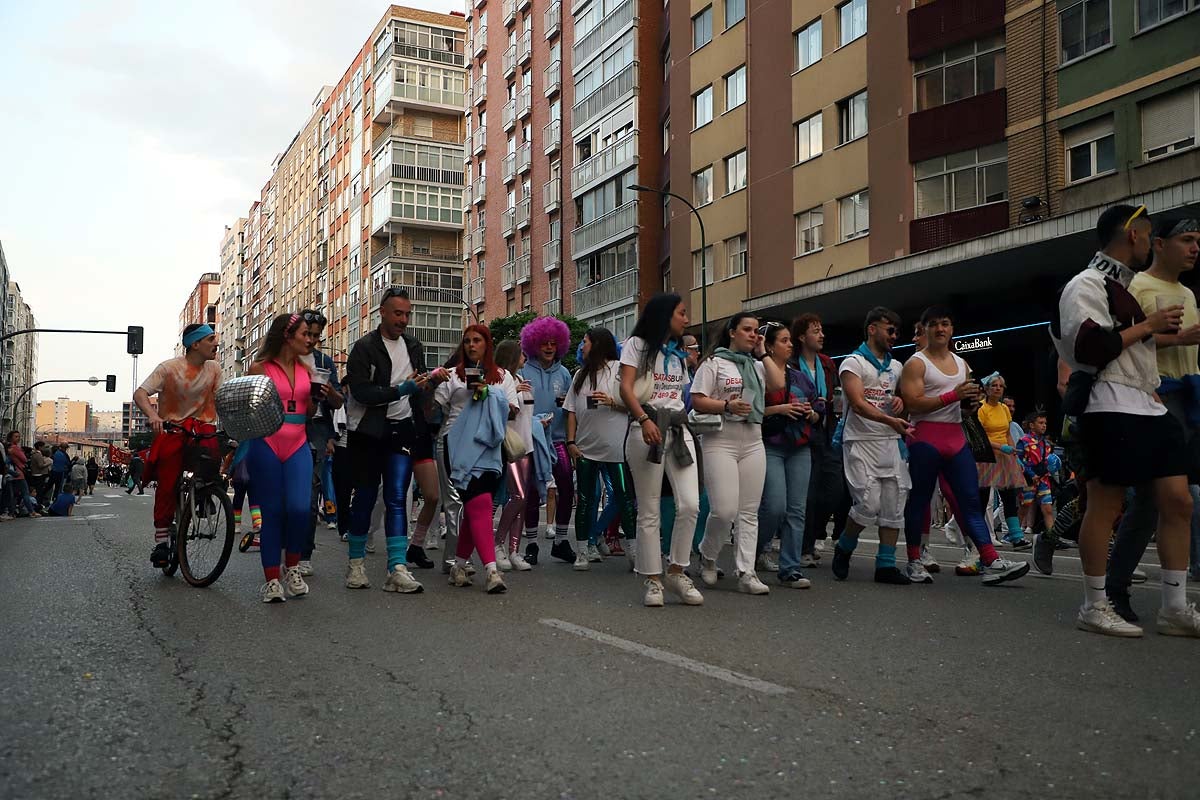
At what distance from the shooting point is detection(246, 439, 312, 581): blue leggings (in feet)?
23.4

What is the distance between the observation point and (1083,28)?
23.5 metres

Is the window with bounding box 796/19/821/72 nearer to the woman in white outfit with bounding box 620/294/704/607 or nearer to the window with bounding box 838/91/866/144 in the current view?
the window with bounding box 838/91/866/144

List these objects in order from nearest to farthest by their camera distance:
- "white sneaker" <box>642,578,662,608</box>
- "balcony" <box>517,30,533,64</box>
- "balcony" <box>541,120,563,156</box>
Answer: "white sneaker" <box>642,578,662,608</box> < "balcony" <box>541,120,563,156</box> < "balcony" <box>517,30,533,64</box>

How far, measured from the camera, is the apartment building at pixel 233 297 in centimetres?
13625

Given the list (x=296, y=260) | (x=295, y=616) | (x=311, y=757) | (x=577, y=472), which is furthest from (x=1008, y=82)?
(x=296, y=260)

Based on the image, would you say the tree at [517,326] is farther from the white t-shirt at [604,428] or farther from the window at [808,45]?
the white t-shirt at [604,428]

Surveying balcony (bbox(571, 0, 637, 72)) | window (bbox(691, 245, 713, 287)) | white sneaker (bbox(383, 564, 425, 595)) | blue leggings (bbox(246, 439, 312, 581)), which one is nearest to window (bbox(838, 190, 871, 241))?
window (bbox(691, 245, 713, 287))

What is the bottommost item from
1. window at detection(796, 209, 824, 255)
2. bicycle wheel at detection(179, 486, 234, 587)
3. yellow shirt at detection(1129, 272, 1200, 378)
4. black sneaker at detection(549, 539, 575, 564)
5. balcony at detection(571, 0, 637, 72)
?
black sneaker at detection(549, 539, 575, 564)

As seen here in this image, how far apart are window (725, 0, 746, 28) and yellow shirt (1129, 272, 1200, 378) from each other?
3091 centimetres

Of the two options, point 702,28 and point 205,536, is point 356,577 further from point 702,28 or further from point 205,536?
point 702,28

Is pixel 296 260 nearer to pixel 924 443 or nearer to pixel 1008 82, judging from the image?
pixel 1008 82

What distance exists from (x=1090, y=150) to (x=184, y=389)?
2038 cm

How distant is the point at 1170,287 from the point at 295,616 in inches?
193

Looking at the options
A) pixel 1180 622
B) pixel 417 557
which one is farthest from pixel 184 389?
pixel 1180 622
